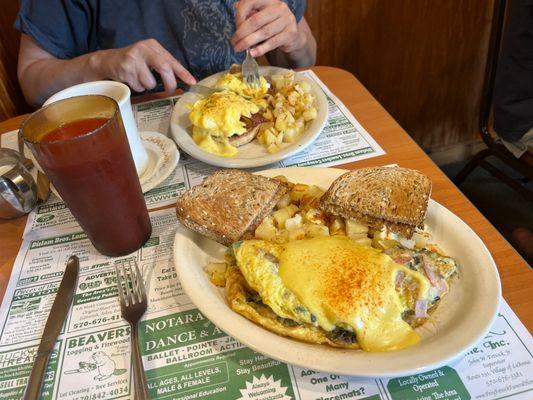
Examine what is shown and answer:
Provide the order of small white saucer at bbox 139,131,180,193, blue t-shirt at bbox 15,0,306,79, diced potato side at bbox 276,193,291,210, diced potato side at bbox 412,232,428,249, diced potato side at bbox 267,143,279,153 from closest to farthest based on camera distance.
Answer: diced potato side at bbox 412,232,428,249
diced potato side at bbox 276,193,291,210
small white saucer at bbox 139,131,180,193
diced potato side at bbox 267,143,279,153
blue t-shirt at bbox 15,0,306,79

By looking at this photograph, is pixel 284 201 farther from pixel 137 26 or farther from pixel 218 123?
pixel 137 26

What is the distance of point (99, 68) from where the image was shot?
150 cm

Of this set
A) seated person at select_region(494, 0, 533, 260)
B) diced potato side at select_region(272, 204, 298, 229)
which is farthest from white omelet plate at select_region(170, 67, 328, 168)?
seated person at select_region(494, 0, 533, 260)

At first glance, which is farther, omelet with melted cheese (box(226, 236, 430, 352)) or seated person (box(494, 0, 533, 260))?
seated person (box(494, 0, 533, 260))

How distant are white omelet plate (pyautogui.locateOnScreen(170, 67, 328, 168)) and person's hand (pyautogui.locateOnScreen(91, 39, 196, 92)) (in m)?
0.08

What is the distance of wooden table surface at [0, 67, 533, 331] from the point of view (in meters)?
0.81

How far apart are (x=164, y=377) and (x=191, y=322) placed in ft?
0.39

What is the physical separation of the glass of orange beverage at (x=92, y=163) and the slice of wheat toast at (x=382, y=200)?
1.42ft

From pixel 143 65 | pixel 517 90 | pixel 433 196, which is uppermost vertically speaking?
pixel 143 65

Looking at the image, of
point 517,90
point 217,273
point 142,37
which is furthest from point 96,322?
point 517,90

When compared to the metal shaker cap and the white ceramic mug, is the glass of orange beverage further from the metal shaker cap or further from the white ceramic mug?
the metal shaker cap

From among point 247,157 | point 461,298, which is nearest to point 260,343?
point 461,298

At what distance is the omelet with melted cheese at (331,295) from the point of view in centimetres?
66

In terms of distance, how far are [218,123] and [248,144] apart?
0.38 ft
